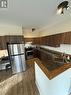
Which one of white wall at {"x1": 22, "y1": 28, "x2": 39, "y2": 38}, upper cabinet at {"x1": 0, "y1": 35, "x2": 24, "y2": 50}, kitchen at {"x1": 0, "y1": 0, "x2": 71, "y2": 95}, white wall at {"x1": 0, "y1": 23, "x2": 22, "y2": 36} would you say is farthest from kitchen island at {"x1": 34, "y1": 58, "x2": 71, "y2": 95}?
white wall at {"x1": 22, "y1": 28, "x2": 39, "y2": 38}

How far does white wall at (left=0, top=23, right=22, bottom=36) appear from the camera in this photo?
5.86 m

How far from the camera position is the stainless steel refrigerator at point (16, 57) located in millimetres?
5395

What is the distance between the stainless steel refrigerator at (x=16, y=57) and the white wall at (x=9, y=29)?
1.11 metres

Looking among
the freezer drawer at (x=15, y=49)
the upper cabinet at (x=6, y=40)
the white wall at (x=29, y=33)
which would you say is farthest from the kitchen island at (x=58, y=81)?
the white wall at (x=29, y=33)

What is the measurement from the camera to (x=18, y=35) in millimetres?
6070

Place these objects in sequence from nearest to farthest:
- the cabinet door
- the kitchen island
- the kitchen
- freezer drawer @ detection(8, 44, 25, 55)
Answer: the kitchen island → the kitchen → the cabinet door → freezer drawer @ detection(8, 44, 25, 55)

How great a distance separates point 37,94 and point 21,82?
1156mm

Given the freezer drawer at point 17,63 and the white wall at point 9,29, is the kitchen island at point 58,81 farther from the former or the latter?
the white wall at point 9,29

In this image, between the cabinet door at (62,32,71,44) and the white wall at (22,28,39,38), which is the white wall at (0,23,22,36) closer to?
the white wall at (22,28,39,38)

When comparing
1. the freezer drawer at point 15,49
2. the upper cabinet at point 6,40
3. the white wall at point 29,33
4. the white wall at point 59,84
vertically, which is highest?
the white wall at point 29,33

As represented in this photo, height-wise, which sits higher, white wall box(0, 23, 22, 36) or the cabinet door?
white wall box(0, 23, 22, 36)

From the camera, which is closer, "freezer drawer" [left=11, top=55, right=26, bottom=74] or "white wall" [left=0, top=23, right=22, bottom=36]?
"freezer drawer" [left=11, top=55, right=26, bottom=74]

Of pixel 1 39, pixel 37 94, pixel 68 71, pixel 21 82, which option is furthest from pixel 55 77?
pixel 1 39

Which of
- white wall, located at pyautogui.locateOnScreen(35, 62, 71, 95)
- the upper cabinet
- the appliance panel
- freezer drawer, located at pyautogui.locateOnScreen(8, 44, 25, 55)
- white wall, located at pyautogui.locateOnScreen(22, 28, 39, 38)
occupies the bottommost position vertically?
the appliance panel
